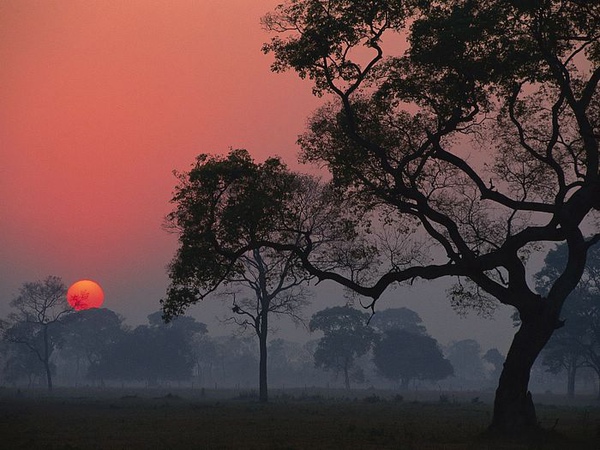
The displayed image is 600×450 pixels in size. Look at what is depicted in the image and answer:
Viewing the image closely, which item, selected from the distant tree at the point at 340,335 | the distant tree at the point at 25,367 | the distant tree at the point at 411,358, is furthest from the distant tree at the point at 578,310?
the distant tree at the point at 25,367

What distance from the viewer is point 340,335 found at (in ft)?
515

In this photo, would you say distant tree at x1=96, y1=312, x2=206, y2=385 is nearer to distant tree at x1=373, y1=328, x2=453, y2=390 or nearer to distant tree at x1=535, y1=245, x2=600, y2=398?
distant tree at x1=373, y1=328, x2=453, y2=390

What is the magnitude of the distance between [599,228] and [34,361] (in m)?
153

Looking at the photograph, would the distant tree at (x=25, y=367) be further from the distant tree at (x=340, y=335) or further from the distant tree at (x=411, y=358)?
the distant tree at (x=411, y=358)

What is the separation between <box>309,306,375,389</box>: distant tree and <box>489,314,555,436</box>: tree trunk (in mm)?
126184

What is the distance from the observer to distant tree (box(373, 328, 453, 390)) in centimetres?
Answer: 15375

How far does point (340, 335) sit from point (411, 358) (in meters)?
15.6

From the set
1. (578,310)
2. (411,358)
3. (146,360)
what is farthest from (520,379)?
(146,360)

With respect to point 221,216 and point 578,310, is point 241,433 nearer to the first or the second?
point 221,216

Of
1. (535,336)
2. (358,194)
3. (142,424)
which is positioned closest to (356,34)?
(358,194)

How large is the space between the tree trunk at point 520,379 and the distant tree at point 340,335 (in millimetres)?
126184

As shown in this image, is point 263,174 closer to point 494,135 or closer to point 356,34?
point 356,34

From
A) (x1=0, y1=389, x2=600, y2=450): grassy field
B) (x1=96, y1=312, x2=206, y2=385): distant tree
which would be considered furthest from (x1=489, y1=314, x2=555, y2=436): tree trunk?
(x1=96, y1=312, x2=206, y2=385): distant tree

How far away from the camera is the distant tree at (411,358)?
153750 millimetres
